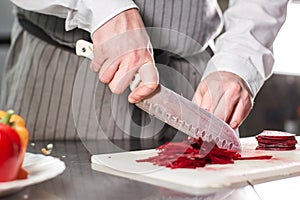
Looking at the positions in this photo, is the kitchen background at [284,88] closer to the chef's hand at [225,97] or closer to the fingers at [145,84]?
the chef's hand at [225,97]

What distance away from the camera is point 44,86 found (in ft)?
5.03

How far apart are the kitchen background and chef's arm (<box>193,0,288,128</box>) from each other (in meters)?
1.43

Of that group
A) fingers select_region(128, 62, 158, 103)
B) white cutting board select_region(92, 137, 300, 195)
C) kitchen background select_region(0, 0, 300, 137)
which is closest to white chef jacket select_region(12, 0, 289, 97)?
fingers select_region(128, 62, 158, 103)

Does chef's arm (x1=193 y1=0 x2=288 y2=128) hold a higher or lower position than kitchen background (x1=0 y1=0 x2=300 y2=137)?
higher

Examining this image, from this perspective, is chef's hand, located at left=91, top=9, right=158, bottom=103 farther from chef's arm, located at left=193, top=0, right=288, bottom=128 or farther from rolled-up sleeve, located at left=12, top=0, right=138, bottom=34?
chef's arm, located at left=193, top=0, right=288, bottom=128

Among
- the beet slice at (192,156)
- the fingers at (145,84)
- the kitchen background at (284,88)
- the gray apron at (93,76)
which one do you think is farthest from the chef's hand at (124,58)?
the kitchen background at (284,88)

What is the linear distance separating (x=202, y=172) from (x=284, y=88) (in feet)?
6.80

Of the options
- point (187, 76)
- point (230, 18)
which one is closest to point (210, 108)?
point (187, 76)

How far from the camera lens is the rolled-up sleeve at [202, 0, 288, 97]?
141 cm

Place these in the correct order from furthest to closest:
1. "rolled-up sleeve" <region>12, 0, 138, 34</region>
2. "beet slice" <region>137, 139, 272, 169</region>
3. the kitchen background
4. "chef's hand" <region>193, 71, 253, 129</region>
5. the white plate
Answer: the kitchen background, "chef's hand" <region>193, 71, 253, 129</region>, "rolled-up sleeve" <region>12, 0, 138, 34</region>, "beet slice" <region>137, 139, 272, 169</region>, the white plate

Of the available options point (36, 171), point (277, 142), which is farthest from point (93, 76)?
point (36, 171)

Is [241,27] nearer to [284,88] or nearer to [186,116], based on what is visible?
[186,116]

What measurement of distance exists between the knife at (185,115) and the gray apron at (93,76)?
0.77 ft

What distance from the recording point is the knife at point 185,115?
1147 mm
